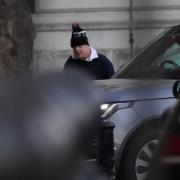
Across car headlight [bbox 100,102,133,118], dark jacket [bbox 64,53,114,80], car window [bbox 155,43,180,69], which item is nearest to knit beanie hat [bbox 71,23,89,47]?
dark jacket [bbox 64,53,114,80]

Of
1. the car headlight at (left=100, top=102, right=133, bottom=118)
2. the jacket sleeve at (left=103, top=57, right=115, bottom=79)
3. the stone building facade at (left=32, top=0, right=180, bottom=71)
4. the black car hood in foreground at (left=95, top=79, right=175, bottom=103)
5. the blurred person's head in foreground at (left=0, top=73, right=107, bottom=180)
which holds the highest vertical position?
the blurred person's head in foreground at (left=0, top=73, right=107, bottom=180)

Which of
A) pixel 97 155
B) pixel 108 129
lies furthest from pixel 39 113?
pixel 108 129

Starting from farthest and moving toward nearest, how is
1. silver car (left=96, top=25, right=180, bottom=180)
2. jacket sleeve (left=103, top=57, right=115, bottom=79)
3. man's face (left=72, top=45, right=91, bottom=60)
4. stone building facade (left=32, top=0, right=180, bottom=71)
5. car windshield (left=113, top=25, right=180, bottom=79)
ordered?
stone building facade (left=32, top=0, right=180, bottom=71), man's face (left=72, top=45, right=91, bottom=60), jacket sleeve (left=103, top=57, right=115, bottom=79), car windshield (left=113, top=25, right=180, bottom=79), silver car (left=96, top=25, right=180, bottom=180)

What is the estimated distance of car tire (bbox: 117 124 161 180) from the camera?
22.9 feet

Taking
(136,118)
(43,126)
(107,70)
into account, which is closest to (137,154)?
(136,118)

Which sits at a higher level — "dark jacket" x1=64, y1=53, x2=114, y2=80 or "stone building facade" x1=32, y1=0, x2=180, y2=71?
"dark jacket" x1=64, y1=53, x2=114, y2=80

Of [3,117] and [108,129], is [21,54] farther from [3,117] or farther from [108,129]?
[3,117]

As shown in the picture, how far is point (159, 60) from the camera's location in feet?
25.7

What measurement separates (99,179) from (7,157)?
0.77 m

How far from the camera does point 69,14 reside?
16344 millimetres

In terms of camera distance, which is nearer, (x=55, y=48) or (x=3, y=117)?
(x=3, y=117)

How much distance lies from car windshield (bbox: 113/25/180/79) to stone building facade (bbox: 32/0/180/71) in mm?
7760

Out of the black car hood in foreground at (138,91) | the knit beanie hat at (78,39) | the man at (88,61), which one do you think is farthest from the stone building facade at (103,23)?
the black car hood in foreground at (138,91)

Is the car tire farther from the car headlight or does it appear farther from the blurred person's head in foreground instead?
the blurred person's head in foreground
